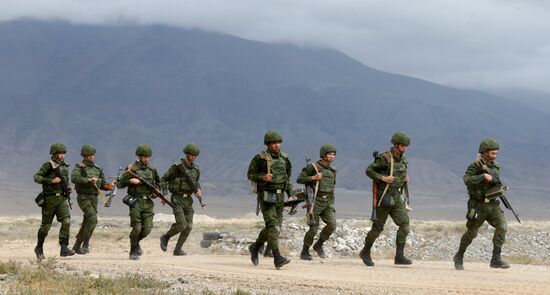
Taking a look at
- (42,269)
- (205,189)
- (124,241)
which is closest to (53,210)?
(42,269)

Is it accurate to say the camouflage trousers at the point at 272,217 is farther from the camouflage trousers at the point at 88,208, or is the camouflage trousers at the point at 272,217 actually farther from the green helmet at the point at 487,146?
the camouflage trousers at the point at 88,208

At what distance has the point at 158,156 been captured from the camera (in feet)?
614

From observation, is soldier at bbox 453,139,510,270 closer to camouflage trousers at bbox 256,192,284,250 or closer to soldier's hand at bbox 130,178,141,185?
camouflage trousers at bbox 256,192,284,250

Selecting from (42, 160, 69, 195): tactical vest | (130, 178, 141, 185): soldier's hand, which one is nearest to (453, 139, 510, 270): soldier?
(130, 178, 141, 185): soldier's hand

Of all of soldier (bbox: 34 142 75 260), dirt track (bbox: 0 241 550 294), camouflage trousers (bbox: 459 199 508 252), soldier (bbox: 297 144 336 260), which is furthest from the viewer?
soldier (bbox: 297 144 336 260)

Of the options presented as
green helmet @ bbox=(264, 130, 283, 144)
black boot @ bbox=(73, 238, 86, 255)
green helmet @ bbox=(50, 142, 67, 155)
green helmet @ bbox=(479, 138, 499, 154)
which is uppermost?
green helmet @ bbox=(479, 138, 499, 154)

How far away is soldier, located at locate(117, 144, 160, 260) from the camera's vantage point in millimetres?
16938

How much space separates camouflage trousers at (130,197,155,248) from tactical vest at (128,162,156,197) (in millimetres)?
125

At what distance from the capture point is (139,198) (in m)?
17.0

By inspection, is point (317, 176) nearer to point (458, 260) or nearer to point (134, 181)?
point (458, 260)

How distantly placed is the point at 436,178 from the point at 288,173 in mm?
158745

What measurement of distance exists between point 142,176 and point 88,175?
1508mm

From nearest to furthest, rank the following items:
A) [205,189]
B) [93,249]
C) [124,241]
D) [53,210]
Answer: [53,210]
[93,249]
[124,241]
[205,189]

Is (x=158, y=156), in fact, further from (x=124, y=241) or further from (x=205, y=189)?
(x=124, y=241)
